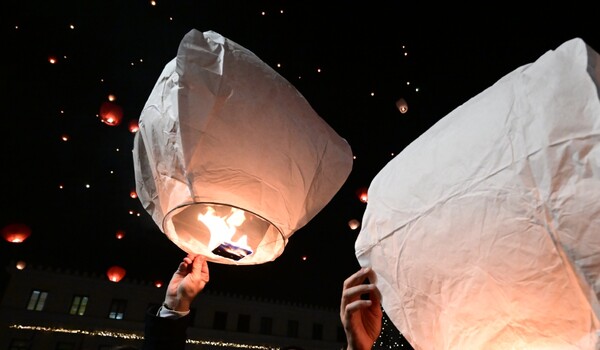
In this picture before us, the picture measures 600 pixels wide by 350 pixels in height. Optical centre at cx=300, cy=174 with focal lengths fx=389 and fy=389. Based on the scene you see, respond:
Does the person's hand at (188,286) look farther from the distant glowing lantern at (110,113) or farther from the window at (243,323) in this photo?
the window at (243,323)

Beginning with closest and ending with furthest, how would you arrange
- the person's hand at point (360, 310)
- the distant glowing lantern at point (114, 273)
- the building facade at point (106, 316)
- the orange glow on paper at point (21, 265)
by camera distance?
the person's hand at point (360, 310), the distant glowing lantern at point (114, 273), the orange glow on paper at point (21, 265), the building facade at point (106, 316)

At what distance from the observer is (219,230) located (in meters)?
1.61

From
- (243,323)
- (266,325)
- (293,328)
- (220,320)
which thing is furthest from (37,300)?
(293,328)

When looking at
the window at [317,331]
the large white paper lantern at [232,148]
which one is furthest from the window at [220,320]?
the large white paper lantern at [232,148]

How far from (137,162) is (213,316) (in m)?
28.3

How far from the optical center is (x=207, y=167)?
1.38 m

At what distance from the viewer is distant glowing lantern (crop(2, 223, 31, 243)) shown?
8.66m

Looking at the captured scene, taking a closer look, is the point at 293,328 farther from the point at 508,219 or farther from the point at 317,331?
the point at 508,219

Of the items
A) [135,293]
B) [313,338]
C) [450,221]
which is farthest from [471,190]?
[313,338]

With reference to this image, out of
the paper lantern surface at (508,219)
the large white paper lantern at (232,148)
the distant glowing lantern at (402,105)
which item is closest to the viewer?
the paper lantern surface at (508,219)

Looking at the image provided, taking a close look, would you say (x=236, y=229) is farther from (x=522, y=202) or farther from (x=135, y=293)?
(x=135, y=293)

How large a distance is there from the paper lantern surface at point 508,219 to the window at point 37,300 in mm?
29444

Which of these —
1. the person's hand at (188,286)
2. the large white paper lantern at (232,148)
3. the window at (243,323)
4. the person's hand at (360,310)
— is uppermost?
the window at (243,323)

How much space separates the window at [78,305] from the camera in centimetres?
2477
